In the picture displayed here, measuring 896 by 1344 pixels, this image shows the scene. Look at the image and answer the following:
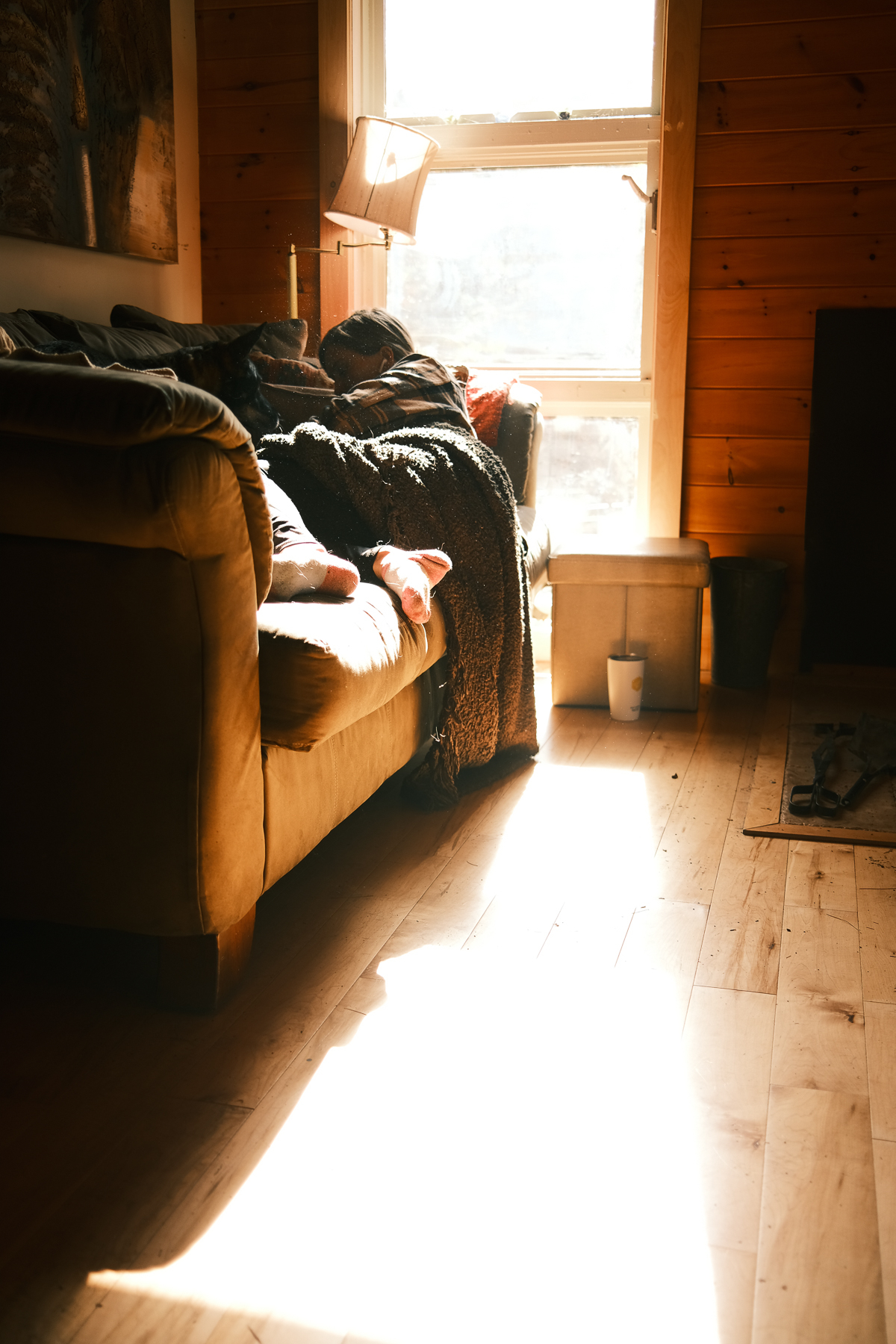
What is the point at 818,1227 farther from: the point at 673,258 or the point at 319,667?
the point at 673,258

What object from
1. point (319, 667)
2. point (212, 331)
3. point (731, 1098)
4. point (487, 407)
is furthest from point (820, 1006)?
point (212, 331)

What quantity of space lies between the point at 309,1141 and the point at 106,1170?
0.21 meters

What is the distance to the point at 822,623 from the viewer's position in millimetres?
3277

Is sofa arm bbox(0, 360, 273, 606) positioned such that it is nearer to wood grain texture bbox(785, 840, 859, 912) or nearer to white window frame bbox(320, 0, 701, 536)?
wood grain texture bbox(785, 840, 859, 912)

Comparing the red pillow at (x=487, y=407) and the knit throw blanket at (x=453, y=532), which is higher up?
the red pillow at (x=487, y=407)

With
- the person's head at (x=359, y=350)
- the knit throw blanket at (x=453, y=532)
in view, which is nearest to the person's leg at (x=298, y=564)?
the knit throw blanket at (x=453, y=532)

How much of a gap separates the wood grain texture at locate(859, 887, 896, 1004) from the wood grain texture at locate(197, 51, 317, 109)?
298cm

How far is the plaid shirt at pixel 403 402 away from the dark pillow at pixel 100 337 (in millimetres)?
454

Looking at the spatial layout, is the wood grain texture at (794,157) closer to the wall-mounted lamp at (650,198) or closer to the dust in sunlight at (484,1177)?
the wall-mounted lamp at (650,198)

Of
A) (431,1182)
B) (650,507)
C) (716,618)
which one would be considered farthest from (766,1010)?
(650,507)

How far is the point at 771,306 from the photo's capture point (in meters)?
3.22

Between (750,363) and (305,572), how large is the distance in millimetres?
2076

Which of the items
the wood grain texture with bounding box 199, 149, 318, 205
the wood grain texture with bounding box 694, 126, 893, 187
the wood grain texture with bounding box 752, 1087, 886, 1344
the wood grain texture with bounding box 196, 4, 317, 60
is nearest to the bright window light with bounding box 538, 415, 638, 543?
the wood grain texture with bounding box 694, 126, 893, 187

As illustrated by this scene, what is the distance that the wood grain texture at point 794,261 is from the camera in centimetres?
311
